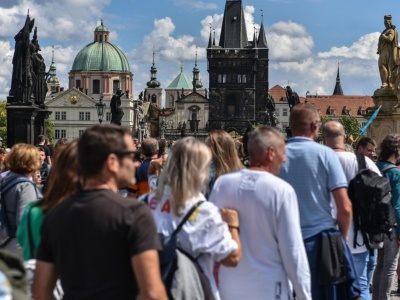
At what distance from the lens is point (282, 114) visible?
448 ft

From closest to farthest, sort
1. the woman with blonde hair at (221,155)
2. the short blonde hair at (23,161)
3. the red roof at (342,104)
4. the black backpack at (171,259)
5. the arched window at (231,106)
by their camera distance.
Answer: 1. the black backpack at (171,259)
2. the short blonde hair at (23,161)
3. the woman with blonde hair at (221,155)
4. the arched window at (231,106)
5. the red roof at (342,104)

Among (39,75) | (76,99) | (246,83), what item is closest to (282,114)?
(246,83)

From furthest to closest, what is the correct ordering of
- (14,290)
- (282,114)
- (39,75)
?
(282,114) → (39,75) → (14,290)

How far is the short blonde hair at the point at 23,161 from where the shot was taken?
21.8ft

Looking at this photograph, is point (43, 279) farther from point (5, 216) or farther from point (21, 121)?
point (21, 121)

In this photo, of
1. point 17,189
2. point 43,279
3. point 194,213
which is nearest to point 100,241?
point 43,279

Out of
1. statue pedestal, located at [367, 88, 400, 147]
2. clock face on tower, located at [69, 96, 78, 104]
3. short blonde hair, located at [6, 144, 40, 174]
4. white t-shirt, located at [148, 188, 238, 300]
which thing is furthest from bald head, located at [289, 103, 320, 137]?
clock face on tower, located at [69, 96, 78, 104]

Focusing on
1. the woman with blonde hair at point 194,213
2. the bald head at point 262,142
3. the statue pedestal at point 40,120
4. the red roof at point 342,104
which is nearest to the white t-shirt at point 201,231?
the woman with blonde hair at point 194,213

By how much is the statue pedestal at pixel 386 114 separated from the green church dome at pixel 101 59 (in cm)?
12760

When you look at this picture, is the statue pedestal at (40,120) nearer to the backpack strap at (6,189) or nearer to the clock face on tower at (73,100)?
the backpack strap at (6,189)

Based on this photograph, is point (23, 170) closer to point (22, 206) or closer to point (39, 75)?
point (22, 206)

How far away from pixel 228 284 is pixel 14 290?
99.4 inches

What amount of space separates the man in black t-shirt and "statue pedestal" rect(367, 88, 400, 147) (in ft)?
54.2

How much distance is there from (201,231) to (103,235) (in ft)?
2.65
